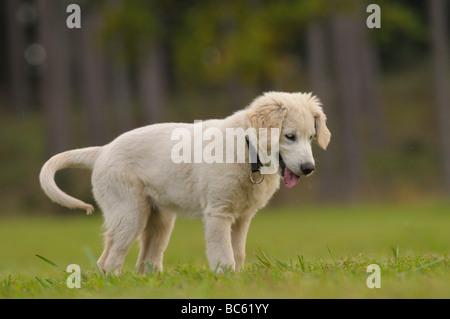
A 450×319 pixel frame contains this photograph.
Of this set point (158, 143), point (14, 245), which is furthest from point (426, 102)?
point (158, 143)

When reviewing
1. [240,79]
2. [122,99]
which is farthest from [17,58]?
[240,79]

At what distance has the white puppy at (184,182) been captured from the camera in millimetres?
5645

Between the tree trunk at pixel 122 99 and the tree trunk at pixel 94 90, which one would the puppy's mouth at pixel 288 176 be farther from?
the tree trunk at pixel 122 99

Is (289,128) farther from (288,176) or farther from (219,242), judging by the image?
(219,242)

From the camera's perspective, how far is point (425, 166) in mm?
28859

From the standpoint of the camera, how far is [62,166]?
6465 mm

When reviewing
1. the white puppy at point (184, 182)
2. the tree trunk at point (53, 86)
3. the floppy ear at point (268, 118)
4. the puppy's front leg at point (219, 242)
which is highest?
the tree trunk at point (53, 86)

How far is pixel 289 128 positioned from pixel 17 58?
34218 millimetres

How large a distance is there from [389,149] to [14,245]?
19.8 metres

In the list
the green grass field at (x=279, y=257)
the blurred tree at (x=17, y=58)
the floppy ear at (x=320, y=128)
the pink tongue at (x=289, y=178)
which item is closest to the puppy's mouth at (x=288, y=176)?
the pink tongue at (x=289, y=178)

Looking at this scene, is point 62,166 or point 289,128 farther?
point 62,166

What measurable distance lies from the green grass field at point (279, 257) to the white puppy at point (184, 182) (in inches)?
10.2

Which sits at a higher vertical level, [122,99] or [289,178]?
[122,99]

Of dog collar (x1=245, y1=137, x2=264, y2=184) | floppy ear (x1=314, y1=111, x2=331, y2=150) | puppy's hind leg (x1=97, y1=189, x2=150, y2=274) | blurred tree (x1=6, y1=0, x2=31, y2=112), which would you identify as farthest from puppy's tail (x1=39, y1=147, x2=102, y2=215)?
A: blurred tree (x1=6, y1=0, x2=31, y2=112)
